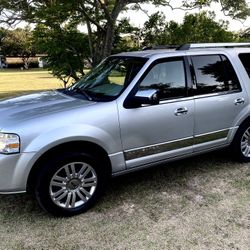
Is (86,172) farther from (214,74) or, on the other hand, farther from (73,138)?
(214,74)

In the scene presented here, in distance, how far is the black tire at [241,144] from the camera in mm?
5008

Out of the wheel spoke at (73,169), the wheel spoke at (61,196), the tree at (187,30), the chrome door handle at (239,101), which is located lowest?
the wheel spoke at (61,196)

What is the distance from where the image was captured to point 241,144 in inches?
201

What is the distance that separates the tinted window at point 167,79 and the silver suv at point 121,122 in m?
0.01

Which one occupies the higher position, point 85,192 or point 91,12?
point 91,12

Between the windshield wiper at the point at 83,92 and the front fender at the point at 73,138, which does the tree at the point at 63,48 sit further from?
the front fender at the point at 73,138

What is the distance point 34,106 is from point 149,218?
1801 millimetres

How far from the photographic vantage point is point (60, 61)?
34.4ft

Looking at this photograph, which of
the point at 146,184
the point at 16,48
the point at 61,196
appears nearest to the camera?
the point at 61,196

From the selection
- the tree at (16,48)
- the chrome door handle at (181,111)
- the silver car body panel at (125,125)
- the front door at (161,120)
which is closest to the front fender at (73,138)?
the silver car body panel at (125,125)

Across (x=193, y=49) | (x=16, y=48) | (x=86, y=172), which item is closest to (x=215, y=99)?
(x=193, y=49)

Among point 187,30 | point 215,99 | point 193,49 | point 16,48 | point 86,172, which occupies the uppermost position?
point 16,48

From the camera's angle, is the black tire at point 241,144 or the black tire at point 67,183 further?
the black tire at point 241,144

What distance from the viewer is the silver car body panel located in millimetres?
3336
